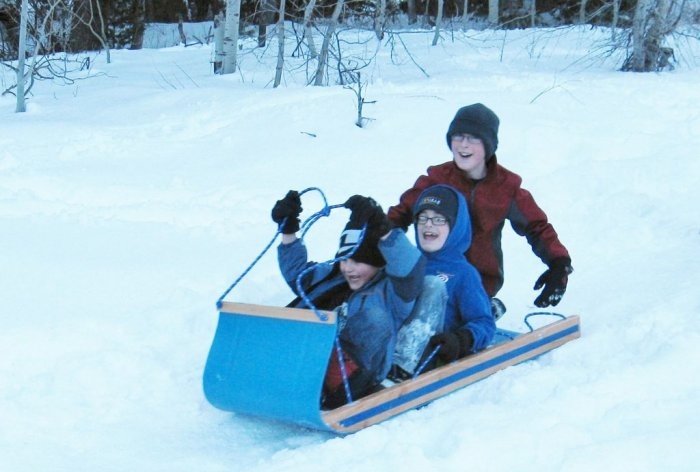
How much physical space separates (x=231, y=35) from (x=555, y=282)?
28.8ft

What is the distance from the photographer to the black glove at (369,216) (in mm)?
3277

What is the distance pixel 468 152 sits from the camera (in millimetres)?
4121

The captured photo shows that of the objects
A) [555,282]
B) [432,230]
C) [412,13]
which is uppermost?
[412,13]

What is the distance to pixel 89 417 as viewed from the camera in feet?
11.9

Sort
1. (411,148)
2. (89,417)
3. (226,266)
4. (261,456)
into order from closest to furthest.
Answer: (261,456) < (89,417) < (226,266) < (411,148)

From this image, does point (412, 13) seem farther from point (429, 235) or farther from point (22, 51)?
point (429, 235)

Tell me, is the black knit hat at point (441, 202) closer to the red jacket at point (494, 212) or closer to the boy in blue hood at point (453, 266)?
the boy in blue hood at point (453, 266)

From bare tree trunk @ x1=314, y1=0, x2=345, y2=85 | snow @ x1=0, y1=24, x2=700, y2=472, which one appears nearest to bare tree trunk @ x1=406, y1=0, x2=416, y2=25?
snow @ x1=0, y1=24, x2=700, y2=472

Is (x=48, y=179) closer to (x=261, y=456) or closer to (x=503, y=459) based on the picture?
(x=261, y=456)

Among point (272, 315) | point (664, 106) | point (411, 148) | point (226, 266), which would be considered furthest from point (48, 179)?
point (664, 106)

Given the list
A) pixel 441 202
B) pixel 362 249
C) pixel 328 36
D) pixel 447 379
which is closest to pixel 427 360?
pixel 447 379

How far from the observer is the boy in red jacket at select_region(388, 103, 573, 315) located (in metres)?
4.10

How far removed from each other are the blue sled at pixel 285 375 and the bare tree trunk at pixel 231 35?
335 inches

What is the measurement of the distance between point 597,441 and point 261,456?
3.77ft
